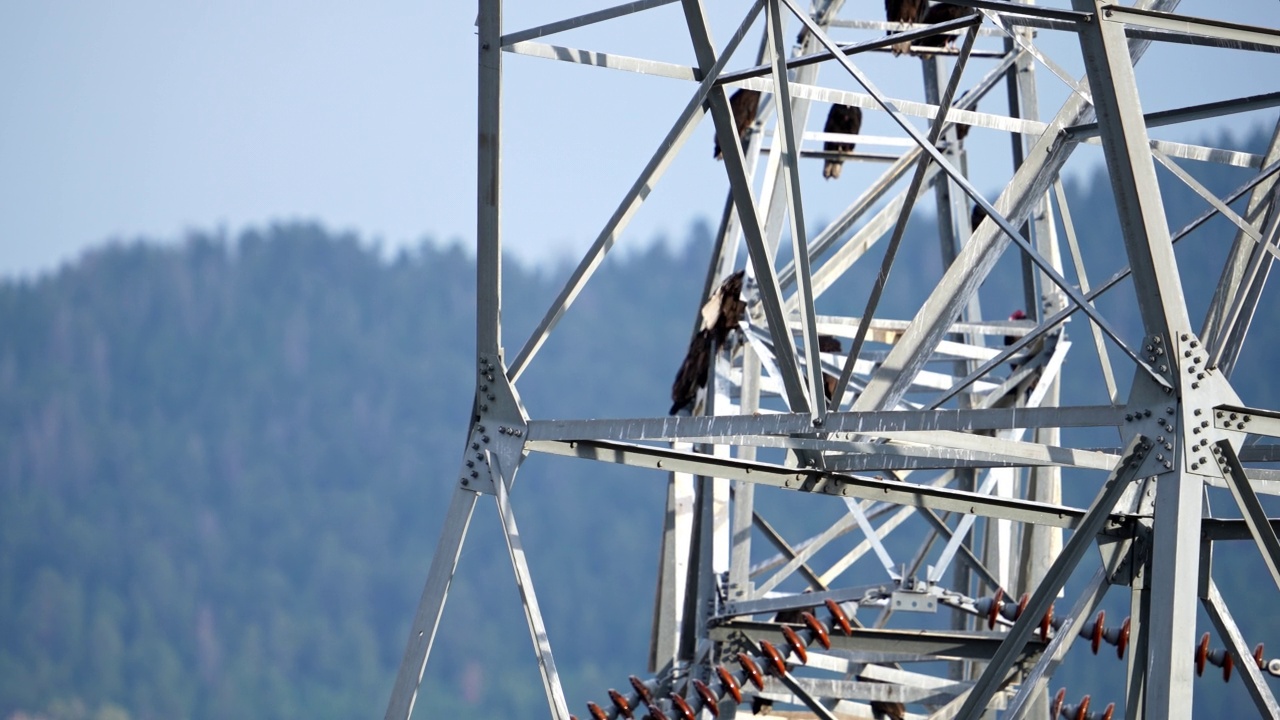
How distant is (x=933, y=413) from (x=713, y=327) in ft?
17.9

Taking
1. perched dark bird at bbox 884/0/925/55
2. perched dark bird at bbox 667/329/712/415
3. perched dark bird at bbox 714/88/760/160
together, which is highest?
perched dark bird at bbox 884/0/925/55

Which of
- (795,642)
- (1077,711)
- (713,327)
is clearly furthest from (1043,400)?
(795,642)

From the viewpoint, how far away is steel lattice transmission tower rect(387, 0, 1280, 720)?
734cm

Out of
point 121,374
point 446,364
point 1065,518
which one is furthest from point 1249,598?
point 1065,518

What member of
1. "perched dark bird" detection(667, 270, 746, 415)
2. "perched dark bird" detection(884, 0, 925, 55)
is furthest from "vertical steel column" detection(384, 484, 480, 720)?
"perched dark bird" detection(884, 0, 925, 55)

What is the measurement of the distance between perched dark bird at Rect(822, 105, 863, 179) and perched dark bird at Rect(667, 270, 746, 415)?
120 inches

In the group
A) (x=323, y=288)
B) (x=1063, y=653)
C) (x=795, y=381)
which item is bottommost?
(x=1063, y=653)

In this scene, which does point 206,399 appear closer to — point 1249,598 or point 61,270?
point 61,270

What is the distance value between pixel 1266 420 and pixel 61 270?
35806 millimetres

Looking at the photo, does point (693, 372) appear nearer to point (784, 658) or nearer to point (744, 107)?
point (744, 107)

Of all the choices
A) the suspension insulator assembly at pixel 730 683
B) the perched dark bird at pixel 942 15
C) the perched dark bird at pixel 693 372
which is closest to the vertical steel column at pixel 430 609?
the suspension insulator assembly at pixel 730 683

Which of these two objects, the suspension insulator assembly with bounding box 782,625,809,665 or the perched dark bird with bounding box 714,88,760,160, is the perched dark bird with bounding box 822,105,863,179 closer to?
the perched dark bird with bounding box 714,88,760,160

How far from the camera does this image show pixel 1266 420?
24.3ft

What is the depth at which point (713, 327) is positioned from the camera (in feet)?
44.0
